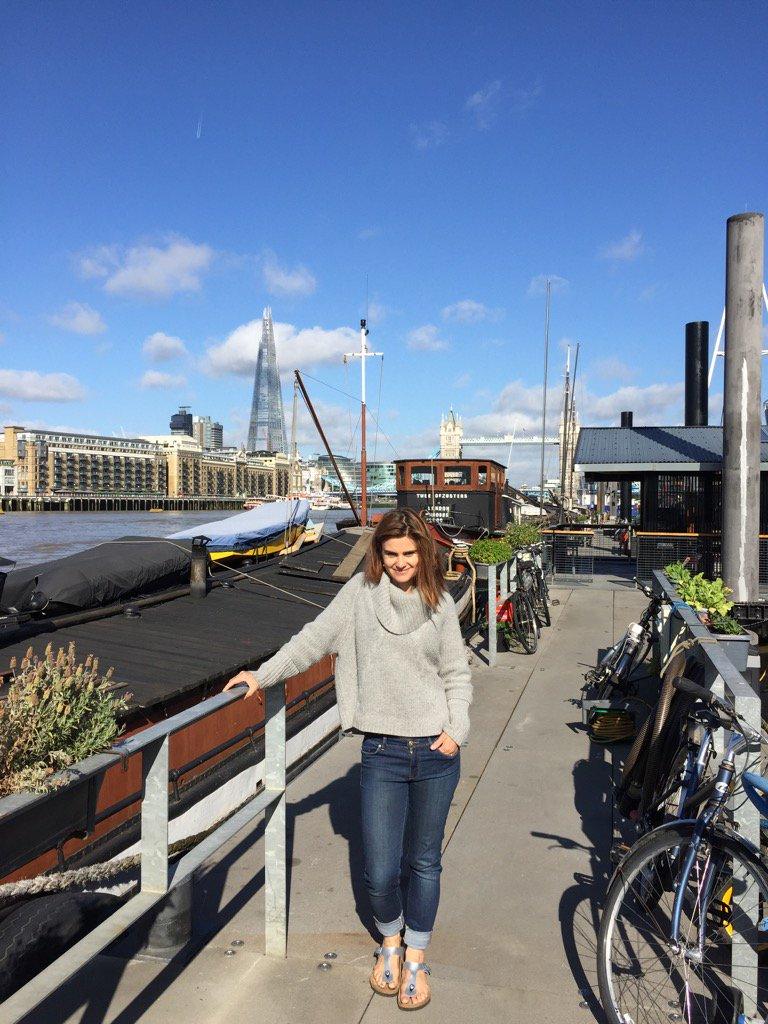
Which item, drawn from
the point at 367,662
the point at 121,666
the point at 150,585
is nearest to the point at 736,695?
the point at 367,662

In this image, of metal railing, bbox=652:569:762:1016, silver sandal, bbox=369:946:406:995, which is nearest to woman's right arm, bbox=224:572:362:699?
silver sandal, bbox=369:946:406:995

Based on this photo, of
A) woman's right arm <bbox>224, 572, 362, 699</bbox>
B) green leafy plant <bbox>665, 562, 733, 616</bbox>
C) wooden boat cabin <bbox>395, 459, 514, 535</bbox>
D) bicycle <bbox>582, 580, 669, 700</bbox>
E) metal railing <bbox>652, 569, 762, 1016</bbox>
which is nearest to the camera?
metal railing <bbox>652, 569, 762, 1016</bbox>

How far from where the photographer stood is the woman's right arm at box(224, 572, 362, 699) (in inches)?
116

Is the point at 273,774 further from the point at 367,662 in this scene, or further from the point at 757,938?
the point at 757,938

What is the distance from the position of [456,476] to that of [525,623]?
1369 cm

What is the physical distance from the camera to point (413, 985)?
9.52 ft

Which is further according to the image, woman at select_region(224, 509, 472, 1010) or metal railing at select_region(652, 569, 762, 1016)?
woman at select_region(224, 509, 472, 1010)

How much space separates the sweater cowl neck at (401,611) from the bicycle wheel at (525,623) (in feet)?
23.4

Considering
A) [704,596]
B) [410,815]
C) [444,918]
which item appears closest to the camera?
[410,815]

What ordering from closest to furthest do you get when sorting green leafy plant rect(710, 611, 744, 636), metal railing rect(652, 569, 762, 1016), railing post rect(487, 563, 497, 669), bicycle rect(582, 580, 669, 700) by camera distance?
metal railing rect(652, 569, 762, 1016) → green leafy plant rect(710, 611, 744, 636) → bicycle rect(582, 580, 669, 700) → railing post rect(487, 563, 497, 669)

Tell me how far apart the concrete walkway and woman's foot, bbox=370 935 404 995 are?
1.7 inches

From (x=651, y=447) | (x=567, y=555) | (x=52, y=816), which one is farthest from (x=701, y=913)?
(x=567, y=555)

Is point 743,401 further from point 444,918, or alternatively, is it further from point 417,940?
point 417,940

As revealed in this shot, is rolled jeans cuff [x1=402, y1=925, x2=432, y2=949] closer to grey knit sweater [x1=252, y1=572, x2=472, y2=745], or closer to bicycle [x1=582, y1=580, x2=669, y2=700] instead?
grey knit sweater [x1=252, y1=572, x2=472, y2=745]
